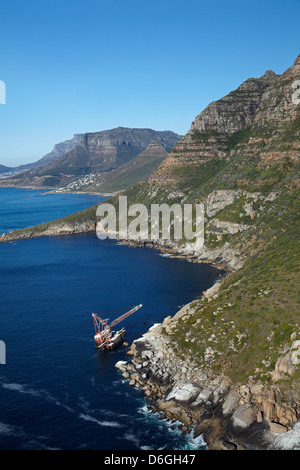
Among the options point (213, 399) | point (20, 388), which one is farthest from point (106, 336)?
point (213, 399)

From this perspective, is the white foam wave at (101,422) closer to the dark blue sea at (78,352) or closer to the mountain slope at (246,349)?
the dark blue sea at (78,352)

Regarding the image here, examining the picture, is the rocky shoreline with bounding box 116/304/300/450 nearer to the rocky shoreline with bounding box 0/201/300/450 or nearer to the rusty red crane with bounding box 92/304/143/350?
the rocky shoreline with bounding box 0/201/300/450

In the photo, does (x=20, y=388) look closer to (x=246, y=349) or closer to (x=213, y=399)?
(x=213, y=399)

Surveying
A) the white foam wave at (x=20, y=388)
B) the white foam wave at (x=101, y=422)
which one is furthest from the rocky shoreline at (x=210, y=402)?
the white foam wave at (x=20, y=388)

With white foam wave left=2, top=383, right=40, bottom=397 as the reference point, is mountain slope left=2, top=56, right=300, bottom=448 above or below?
above

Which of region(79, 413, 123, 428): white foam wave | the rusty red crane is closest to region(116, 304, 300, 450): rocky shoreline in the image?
region(79, 413, 123, 428): white foam wave

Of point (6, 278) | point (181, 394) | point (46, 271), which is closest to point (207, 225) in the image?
point (46, 271)
